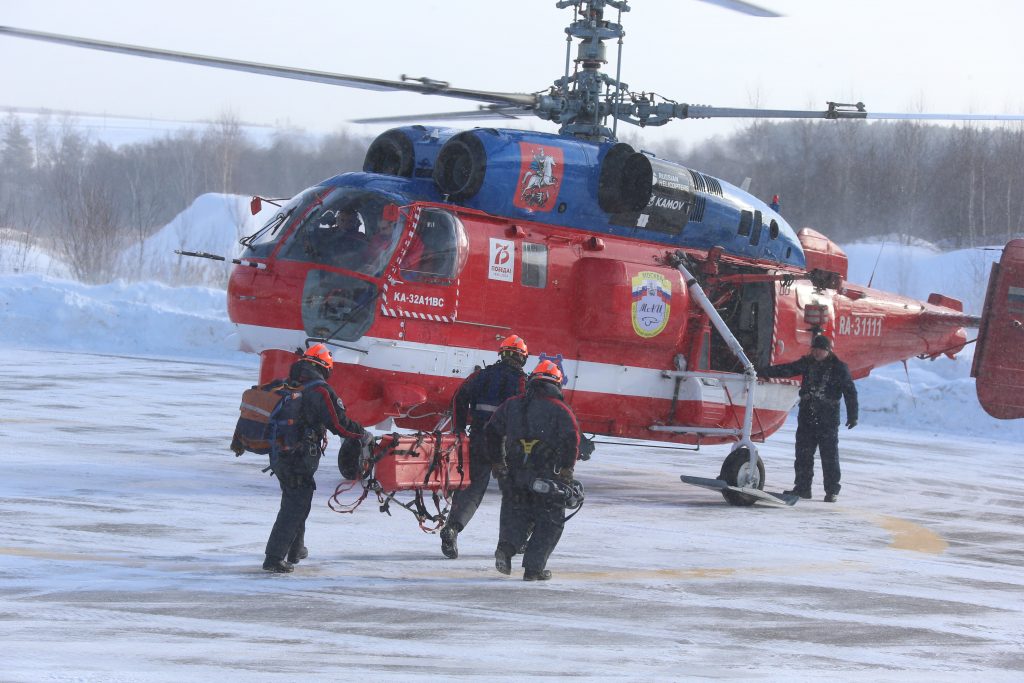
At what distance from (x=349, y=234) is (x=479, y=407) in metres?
2.76

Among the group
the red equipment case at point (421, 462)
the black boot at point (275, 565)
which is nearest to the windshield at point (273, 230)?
the red equipment case at point (421, 462)

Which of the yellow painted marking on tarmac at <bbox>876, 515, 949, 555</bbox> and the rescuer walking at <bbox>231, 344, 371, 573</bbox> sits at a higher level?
the rescuer walking at <bbox>231, 344, 371, 573</bbox>

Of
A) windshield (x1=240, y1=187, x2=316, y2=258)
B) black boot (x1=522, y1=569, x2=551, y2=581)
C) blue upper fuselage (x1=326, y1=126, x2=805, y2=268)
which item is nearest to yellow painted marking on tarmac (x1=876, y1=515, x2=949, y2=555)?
blue upper fuselage (x1=326, y1=126, x2=805, y2=268)

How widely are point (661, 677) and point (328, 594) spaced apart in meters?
2.49

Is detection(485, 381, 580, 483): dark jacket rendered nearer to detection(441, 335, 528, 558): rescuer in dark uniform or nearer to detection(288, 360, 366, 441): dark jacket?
detection(441, 335, 528, 558): rescuer in dark uniform

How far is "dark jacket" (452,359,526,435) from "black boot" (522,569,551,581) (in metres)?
1.31

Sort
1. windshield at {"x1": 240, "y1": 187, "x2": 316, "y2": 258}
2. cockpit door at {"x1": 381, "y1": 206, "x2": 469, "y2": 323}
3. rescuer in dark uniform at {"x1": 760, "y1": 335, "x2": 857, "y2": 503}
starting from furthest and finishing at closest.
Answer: rescuer in dark uniform at {"x1": 760, "y1": 335, "x2": 857, "y2": 503}
windshield at {"x1": 240, "y1": 187, "x2": 316, "y2": 258}
cockpit door at {"x1": 381, "y1": 206, "x2": 469, "y2": 323}

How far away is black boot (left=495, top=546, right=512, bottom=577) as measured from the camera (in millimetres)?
8820

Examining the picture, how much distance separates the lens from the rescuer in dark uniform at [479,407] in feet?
31.0

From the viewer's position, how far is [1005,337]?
1554cm

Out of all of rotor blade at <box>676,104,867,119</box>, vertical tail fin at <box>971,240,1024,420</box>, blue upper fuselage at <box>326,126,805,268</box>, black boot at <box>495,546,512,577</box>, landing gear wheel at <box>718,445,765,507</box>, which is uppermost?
rotor blade at <box>676,104,867,119</box>

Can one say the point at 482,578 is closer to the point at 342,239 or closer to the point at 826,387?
the point at 342,239

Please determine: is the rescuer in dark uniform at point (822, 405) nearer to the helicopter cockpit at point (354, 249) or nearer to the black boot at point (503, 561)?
the helicopter cockpit at point (354, 249)

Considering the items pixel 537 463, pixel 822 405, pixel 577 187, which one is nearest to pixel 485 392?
pixel 537 463
